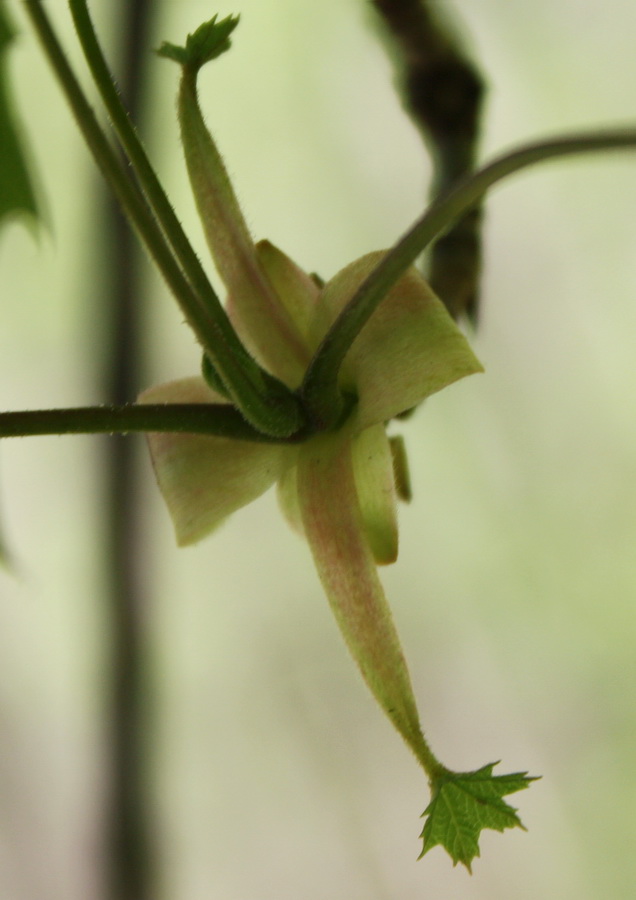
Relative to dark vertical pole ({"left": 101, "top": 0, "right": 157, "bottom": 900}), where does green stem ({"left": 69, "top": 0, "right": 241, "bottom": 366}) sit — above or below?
below

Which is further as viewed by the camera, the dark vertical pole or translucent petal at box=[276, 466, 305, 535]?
the dark vertical pole

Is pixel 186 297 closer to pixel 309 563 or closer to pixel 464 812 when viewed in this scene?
pixel 464 812

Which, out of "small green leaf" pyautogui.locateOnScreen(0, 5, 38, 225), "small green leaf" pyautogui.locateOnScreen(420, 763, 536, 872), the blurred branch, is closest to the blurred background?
"small green leaf" pyautogui.locateOnScreen(0, 5, 38, 225)

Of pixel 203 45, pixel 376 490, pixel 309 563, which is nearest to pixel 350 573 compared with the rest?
pixel 376 490

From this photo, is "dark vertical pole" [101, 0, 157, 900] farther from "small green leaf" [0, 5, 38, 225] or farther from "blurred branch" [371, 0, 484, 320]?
"blurred branch" [371, 0, 484, 320]

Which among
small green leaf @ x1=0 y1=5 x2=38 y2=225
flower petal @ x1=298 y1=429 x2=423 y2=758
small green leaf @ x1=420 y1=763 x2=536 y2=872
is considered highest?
small green leaf @ x1=0 y1=5 x2=38 y2=225

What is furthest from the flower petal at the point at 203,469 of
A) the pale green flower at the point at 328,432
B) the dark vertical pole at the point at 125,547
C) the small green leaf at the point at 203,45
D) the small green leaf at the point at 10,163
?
the dark vertical pole at the point at 125,547

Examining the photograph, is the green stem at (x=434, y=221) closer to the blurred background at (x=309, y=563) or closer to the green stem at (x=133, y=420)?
the green stem at (x=133, y=420)

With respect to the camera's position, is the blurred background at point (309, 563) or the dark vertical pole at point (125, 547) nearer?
the dark vertical pole at point (125, 547)
